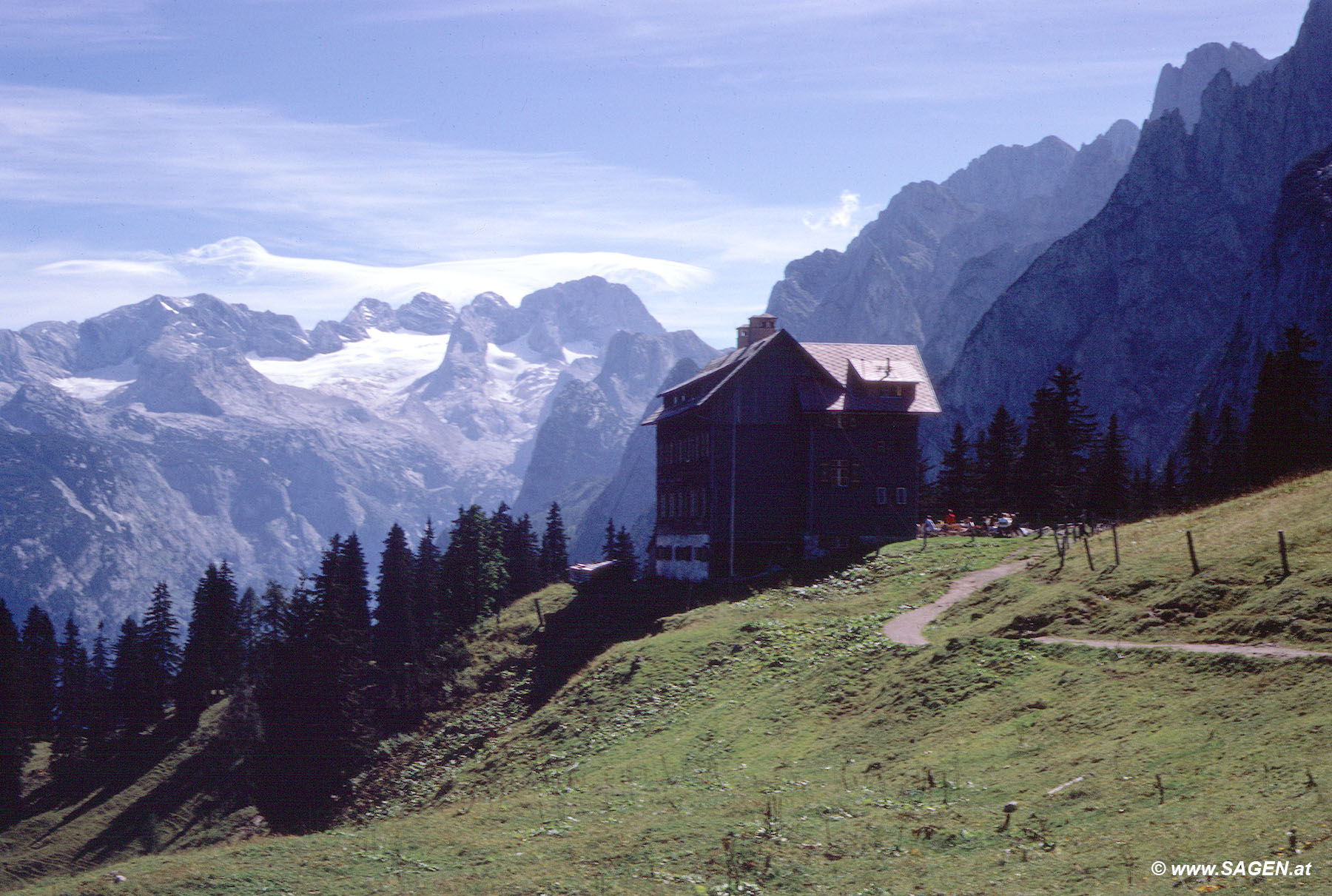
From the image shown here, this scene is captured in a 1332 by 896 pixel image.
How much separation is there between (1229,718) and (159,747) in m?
107

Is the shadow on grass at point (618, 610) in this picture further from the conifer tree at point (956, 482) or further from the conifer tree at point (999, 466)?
the conifer tree at point (956, 482)

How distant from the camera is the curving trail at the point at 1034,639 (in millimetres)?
26109

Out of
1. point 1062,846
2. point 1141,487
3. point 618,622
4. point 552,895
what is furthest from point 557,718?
point 1141,487

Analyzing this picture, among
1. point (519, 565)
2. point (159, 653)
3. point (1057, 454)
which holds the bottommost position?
point (159, 653)

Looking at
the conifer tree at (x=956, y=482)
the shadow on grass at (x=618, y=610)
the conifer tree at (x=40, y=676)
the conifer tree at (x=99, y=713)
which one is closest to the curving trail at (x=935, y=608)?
the shadow on grass at (x=618, y=610)

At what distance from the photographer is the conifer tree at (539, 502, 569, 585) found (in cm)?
13588

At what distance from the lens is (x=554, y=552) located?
148 m

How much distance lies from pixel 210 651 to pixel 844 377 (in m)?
76.6

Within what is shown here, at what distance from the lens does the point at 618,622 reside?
6178 cm

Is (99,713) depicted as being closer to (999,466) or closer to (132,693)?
(132,693)

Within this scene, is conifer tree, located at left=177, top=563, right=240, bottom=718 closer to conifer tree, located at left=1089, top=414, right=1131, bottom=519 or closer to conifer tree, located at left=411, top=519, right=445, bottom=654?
conifer tree, located at left=411, top=519, right=445, bottom=654

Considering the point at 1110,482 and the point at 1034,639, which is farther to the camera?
the point at 1110,482

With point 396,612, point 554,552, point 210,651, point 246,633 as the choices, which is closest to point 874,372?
point 396,612

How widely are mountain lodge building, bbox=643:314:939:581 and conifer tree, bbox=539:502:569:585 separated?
210ft
